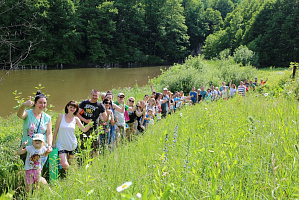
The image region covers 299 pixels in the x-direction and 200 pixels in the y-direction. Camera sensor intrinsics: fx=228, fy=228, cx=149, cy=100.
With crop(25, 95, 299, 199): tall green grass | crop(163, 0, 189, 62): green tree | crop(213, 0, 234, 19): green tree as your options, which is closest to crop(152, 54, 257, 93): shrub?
crop(25, 95, 299, 199): tall green grass

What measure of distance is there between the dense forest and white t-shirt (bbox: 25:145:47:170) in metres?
35.8

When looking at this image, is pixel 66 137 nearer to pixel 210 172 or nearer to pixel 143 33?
pixel 210 172

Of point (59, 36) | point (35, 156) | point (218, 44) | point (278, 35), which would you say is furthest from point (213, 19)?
point (35, 156)

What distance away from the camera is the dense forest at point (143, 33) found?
47.2m

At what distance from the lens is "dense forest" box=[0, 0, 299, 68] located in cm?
4716

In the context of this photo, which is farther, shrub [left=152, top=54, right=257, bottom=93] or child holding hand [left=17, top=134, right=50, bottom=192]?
shrub [left=152, top=54, right=257, bottom=93]

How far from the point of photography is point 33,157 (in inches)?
146

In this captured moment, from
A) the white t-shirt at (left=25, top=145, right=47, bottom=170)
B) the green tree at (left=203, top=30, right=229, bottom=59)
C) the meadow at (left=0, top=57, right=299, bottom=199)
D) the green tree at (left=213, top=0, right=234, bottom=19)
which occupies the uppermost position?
the green tree at (left=213, top=0, right=234, bottom=19)

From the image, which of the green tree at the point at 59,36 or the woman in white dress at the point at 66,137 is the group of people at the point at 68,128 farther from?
the green tree at the point at 59,36

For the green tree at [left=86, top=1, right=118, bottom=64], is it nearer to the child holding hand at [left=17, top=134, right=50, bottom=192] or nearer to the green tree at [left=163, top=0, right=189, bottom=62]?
the green tree at [left=163, top=0, right=189, bottom=62]

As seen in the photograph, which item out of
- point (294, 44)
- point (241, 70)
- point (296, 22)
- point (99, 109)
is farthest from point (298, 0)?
point (99, 109)

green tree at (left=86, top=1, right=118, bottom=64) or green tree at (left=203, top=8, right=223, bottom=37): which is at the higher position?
green tree at (left=203, top=8, right=223, bottom=37)

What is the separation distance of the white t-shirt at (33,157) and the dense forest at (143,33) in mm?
35769

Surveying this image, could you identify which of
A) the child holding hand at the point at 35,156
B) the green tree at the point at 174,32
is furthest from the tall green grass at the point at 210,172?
the green tree at the point at 174,32
